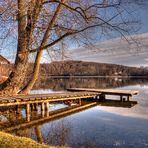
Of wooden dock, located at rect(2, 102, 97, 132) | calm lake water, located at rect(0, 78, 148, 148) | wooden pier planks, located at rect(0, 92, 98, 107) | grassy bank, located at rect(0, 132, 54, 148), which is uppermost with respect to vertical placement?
wooden pier planks, located at rect(0, 92, 98, 107)

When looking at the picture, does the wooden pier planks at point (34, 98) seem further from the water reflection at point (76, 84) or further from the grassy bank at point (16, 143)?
the grassy bank at point (16, 143)

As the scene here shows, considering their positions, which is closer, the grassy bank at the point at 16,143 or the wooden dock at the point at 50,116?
the grassy bank at the point at 16,143

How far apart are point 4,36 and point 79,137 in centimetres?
854

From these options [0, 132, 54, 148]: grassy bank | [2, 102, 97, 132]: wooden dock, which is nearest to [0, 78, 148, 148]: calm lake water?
[2, 102, 97, 132]: wooden dock

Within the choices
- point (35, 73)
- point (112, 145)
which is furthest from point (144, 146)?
point (35, 73)

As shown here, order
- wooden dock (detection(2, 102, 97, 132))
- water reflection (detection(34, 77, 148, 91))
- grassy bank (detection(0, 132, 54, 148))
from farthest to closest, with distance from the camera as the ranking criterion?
1. water reflection (detection(34, 77, 148, 91))
2. wooden dock (detection(2, 102, 97, 132))
3. grassy bank (detection(0, 132, 54, 148))

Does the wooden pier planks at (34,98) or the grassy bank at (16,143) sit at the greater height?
the wooden pier planks at (34,98)

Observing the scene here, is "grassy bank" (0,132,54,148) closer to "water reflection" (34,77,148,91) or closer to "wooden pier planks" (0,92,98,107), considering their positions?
"wooden pier planks" (0,92,98,107)

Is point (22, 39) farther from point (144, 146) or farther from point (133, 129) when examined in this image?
point (144, 146)

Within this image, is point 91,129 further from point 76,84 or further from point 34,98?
point 76,84

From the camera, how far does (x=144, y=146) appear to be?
14.9m

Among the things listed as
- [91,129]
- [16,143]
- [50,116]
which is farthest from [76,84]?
[16,143]

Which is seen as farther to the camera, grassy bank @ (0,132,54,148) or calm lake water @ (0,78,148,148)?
calm lake water @ (0,78,148,148)

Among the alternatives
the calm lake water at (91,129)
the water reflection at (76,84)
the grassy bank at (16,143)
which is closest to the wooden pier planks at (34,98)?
the calm lake water at (91,129)
